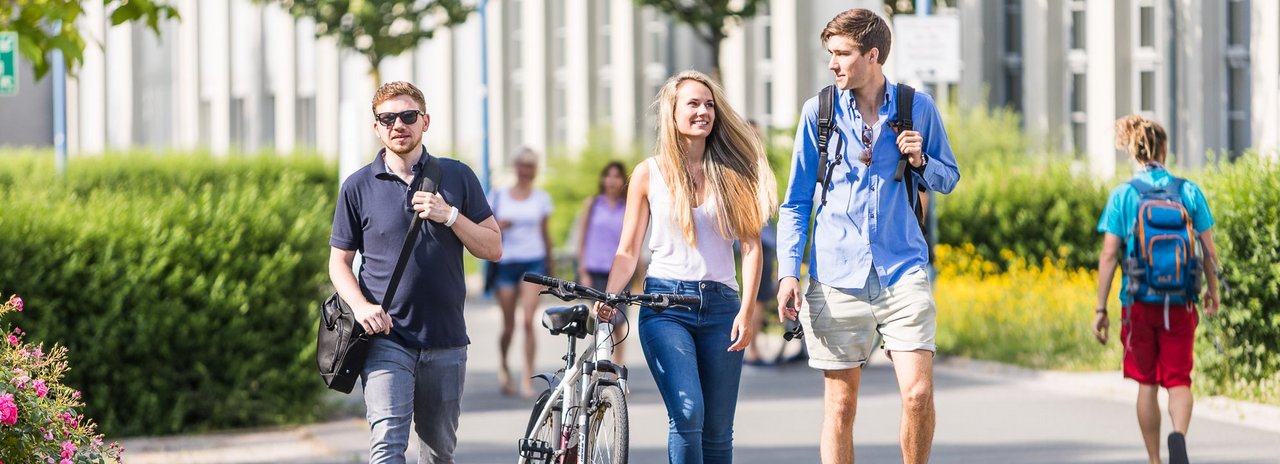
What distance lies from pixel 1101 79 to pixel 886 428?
1620cm

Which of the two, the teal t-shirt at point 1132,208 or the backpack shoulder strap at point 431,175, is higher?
the backpack shoulder strap at point 431,175

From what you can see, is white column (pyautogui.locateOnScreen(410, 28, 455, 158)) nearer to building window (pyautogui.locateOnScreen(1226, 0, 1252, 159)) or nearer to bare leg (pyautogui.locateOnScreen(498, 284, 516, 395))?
building window (pyautogui.locateOnScreen(1226, 0, 1252, 159))

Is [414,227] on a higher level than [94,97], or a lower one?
lower

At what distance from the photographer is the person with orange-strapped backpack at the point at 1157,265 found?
28.2ft

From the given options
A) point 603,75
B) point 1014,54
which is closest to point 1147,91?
point 1014,54

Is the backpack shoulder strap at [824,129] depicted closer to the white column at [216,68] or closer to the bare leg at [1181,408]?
the bare leg at [1181,408]

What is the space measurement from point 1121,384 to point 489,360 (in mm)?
5316

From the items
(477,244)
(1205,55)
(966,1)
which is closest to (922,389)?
(477,244)

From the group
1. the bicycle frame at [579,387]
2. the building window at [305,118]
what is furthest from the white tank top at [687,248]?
the building window at [305,118]

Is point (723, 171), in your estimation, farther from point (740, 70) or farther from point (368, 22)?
point (740, 70)

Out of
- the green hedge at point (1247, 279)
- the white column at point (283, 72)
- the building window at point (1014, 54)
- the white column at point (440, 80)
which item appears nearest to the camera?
the green hedge at point (1247, 279)

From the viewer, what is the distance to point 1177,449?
330 inches

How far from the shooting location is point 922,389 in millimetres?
6770

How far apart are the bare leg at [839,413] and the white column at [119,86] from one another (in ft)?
153
